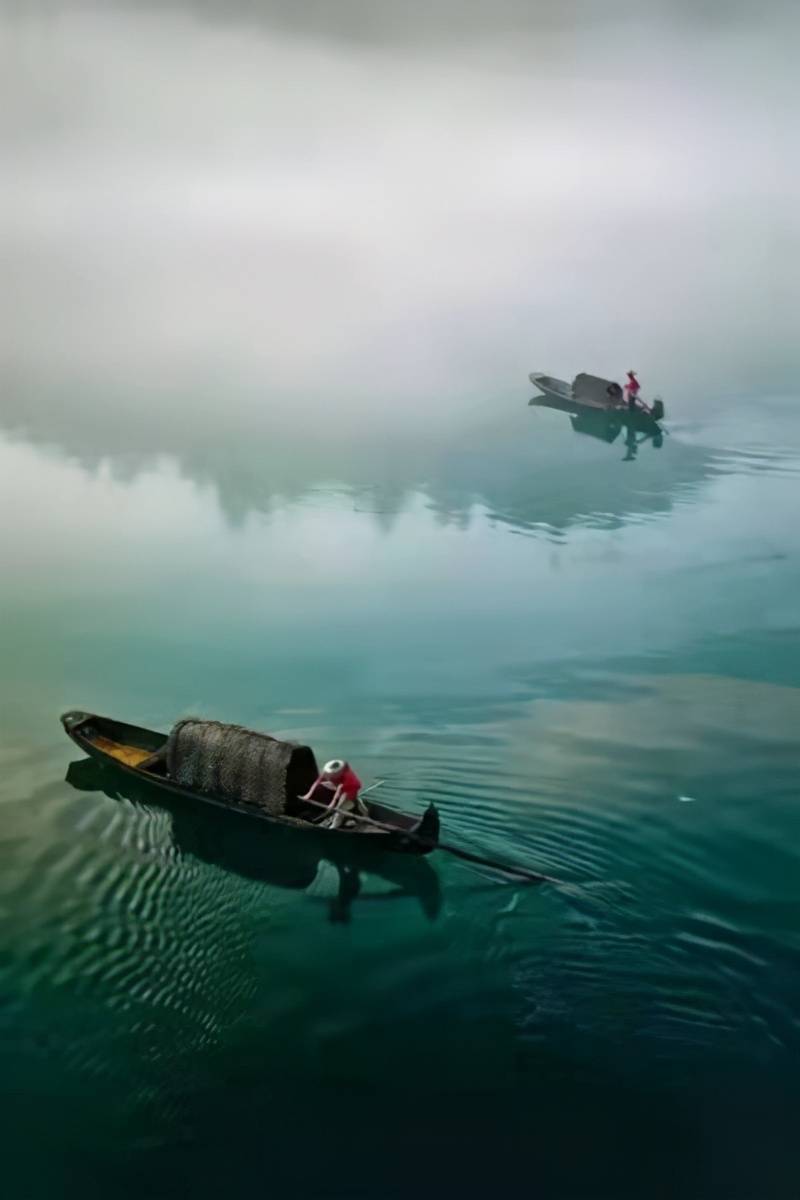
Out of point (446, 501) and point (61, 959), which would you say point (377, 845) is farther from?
point (446, 501)

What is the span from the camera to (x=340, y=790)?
6.13 meters

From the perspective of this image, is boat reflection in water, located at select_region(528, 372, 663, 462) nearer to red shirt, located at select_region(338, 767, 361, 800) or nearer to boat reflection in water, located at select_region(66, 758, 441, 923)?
red shirt, located at select_region(338, 767, 361, 800)

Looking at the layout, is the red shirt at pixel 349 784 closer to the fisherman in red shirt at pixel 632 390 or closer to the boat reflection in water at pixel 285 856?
the boat reflection in water at pixel 285 856

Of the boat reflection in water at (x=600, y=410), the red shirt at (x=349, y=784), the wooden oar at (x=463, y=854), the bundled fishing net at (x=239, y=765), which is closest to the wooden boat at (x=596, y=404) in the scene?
the boat reflection in water at (x=600, y=410)

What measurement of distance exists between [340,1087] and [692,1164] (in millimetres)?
1411

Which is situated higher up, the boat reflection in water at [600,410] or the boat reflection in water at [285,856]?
the boat reflection in water at [600,410]

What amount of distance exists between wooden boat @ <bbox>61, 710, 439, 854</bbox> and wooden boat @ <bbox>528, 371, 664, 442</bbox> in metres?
6.34

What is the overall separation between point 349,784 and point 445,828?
2.05 feet

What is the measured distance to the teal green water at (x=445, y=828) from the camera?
4.28 m

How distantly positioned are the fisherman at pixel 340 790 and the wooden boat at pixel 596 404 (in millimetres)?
6524

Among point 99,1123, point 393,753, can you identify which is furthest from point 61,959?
point 393,753

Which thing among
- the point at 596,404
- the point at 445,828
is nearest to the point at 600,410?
the point at 596,404

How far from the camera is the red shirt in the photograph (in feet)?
20.2

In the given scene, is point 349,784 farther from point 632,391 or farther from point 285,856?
point 632,391
